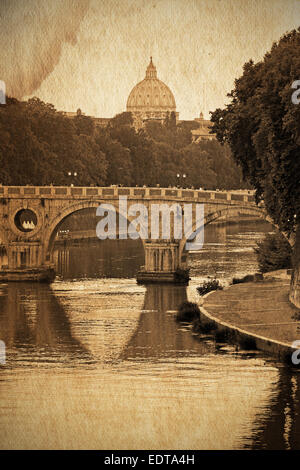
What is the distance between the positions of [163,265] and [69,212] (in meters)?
6.38

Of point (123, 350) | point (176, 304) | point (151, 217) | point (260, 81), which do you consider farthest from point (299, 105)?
point (151, 217)

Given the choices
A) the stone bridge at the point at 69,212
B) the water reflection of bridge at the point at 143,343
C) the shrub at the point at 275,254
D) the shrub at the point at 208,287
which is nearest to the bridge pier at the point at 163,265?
the stone bridge at the point at 69,212

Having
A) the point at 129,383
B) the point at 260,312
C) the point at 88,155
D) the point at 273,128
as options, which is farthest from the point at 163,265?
the point at 88,155

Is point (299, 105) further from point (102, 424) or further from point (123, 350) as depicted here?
point (102, 424)

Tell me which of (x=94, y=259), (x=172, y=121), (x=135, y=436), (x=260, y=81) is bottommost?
(x=135, y=436)

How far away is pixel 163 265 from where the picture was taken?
196ft

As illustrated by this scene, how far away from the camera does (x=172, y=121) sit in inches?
6186

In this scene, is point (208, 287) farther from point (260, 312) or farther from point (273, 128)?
point (273, 128)

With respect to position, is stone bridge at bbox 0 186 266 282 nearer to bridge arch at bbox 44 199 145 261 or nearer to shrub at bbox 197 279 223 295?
bridge arch at bbox 44 199 145 261

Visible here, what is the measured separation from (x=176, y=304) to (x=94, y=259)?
1933 cm

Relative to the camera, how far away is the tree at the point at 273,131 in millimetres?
38875

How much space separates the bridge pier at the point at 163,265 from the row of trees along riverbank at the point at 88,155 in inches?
442

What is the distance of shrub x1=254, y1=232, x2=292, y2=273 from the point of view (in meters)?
56.4

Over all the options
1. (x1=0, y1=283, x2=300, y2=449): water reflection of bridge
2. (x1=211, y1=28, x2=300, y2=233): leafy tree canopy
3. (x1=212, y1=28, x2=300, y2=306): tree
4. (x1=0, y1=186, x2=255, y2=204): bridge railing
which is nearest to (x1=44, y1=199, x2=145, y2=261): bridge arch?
(x1=0, y1=186, x2=255, y2=204): bridge railing
